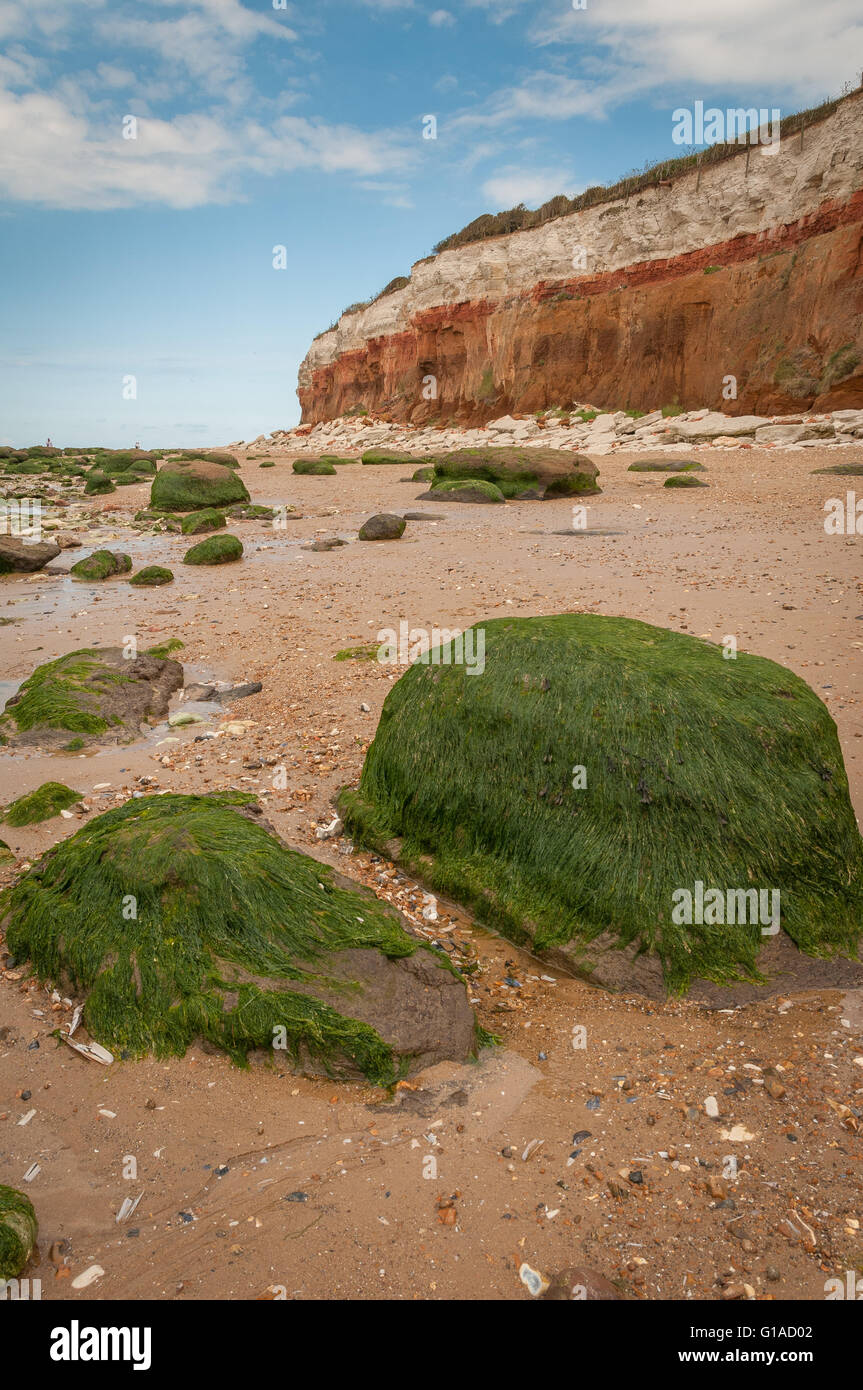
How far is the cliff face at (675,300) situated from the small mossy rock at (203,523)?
19089 millimetres

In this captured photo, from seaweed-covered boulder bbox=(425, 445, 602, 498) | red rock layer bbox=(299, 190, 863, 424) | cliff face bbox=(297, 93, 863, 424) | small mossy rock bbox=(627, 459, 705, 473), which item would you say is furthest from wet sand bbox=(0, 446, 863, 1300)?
cliff face bbox=(297, 93, 863, 424)

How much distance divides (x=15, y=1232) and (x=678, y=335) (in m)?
34.8

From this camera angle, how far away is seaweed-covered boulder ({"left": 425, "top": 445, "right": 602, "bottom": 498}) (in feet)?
64.7

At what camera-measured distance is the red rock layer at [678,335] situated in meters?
25.4

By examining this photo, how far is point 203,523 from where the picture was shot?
62.3 ft

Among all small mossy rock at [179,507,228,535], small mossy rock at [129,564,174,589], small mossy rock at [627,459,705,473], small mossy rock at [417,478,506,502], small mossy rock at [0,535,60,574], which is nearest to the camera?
small mossy rock at [129,564,174,589]

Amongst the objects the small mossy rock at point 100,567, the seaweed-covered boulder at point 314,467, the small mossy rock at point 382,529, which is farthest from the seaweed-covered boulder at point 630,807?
the seaweed-covered boulder at point 314,467

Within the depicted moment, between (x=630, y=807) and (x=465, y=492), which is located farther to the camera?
(x=465, y=492)

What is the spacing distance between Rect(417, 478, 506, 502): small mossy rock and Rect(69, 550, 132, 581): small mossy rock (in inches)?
341

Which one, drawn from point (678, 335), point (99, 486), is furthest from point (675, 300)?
point (99, 486)

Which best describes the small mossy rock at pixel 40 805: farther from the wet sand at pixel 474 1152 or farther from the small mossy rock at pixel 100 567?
the small mossy rock at pixel 100 567

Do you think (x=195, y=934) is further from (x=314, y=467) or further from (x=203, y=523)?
(x=314, y=467)

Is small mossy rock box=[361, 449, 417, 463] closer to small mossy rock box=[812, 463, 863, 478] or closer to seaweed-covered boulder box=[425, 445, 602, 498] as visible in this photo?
seaweed-covered boulder box=[425, 445, 602, 498]
